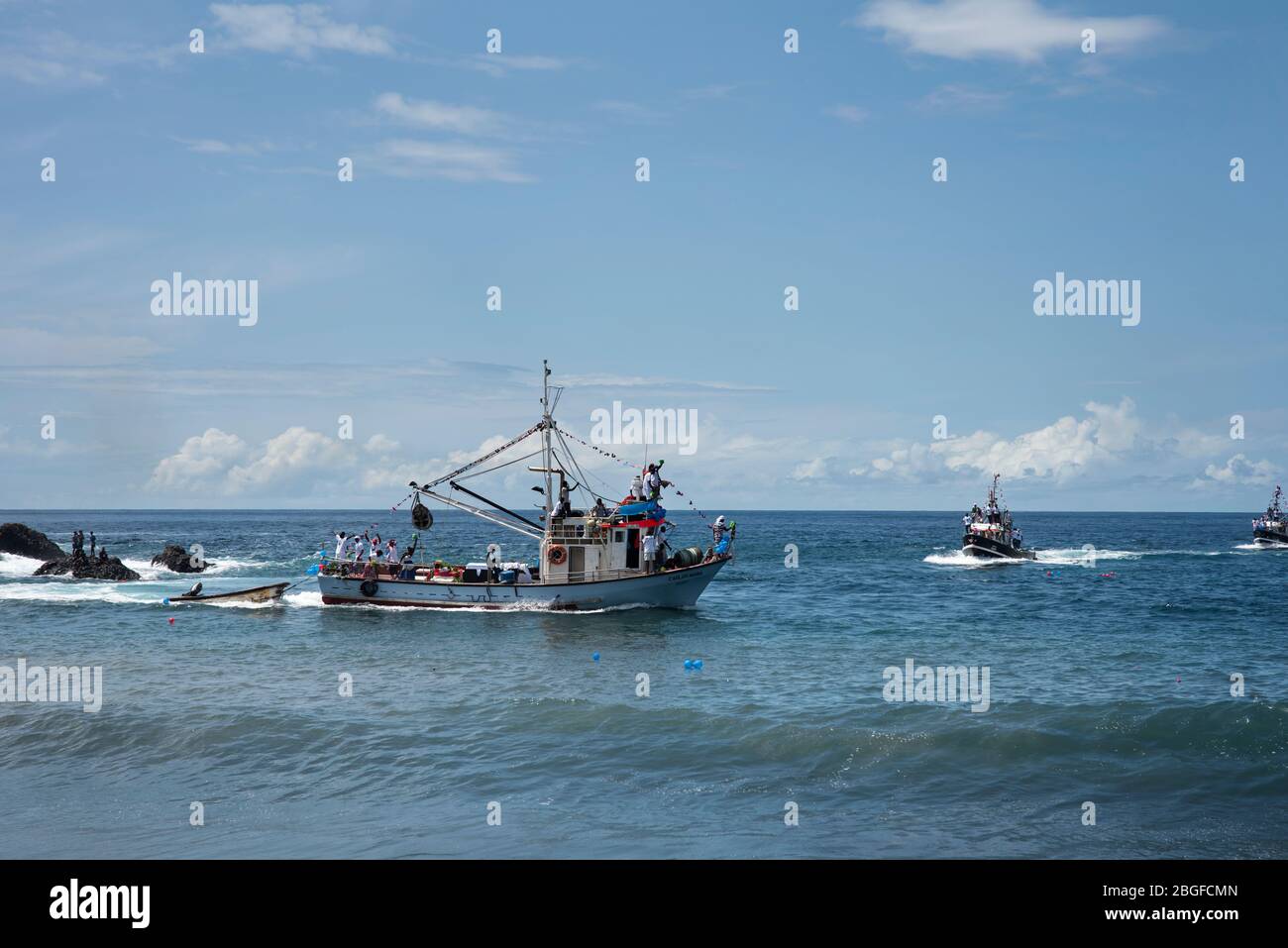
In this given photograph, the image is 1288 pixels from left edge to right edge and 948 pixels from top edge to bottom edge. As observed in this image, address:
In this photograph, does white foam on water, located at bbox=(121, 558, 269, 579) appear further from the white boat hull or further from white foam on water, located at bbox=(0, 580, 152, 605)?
the white boat hull

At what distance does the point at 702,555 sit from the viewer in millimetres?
44469

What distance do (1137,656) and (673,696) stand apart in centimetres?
1581

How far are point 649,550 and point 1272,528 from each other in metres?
86.1

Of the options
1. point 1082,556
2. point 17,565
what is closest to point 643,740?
point 17,565

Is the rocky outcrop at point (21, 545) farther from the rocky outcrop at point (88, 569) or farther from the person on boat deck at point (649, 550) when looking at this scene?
the person on boat deck at point (649, 550)

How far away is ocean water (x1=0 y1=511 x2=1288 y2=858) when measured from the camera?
15.0 m

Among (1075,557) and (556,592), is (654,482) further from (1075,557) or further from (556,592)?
(1075,557)

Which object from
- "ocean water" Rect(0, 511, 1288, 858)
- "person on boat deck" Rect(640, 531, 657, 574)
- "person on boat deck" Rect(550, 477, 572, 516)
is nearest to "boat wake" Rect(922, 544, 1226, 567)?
"ocean water" Rect(0, 511, 1288, 858)

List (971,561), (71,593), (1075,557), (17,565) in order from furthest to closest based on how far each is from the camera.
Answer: (1075,557) → (971,561) → (17,565) → (71,593)

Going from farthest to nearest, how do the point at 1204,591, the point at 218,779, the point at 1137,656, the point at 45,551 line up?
the point at 45,551 → the point at 1204,591 → the point at 1137,656 → the point at 218,779

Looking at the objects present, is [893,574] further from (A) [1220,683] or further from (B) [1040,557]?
(A) [1220,683]

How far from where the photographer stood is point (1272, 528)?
100438mm
